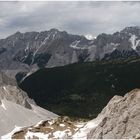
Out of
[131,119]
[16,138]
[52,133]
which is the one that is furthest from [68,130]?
[131,119]

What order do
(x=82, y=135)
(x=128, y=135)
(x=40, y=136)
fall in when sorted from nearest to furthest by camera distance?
(x=128, y=135) → (x=82, y=135) → (x=40, y=136)

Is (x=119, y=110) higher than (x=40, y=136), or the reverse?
(x=119, y=110)

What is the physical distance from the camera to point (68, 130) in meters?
193

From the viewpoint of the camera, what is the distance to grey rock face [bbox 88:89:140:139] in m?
120

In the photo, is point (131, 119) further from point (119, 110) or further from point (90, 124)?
point (90, 124)

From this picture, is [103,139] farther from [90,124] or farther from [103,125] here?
[90,124]

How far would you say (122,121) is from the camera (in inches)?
4919

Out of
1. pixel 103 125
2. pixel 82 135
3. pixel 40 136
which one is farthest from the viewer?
pixel 40 136

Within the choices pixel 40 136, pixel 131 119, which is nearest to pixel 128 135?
pixel 131 119

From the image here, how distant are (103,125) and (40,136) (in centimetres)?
5998

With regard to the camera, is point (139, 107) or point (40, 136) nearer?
point (139, 107)

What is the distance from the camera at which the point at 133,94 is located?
13438 cm

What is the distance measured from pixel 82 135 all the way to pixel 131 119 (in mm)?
46036

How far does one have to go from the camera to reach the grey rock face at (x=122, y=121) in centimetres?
12006
